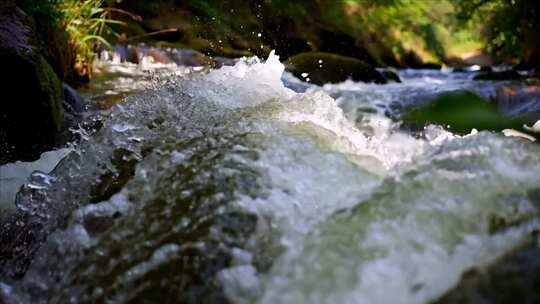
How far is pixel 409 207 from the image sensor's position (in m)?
1.46

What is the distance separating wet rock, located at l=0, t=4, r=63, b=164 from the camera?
308 centimetres

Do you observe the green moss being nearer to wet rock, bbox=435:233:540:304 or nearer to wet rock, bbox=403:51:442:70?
wet rock, bbox=435:233:540:304

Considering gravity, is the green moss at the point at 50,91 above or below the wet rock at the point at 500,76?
above

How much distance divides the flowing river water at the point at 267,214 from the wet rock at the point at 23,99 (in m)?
0.83

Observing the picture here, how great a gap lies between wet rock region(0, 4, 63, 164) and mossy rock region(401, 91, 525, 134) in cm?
292

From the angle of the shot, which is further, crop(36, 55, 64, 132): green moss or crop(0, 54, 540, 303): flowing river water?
crop(36, 55, 64, 132): green moss

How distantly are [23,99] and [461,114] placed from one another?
3.75 metres

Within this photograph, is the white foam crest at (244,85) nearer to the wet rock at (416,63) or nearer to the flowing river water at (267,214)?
the flowing river water at (267,214)

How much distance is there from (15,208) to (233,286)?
1.54m

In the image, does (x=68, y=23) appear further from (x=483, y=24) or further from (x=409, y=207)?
(x=483, y=24)

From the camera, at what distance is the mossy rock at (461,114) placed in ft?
14.2

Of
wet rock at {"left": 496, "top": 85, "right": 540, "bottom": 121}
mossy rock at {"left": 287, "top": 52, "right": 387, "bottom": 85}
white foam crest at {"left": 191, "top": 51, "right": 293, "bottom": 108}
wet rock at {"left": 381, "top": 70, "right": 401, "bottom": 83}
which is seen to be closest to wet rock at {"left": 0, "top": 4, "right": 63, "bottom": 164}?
white foam crest at {"left": 191, "top": 51, "right": 293, "bottom": 108}

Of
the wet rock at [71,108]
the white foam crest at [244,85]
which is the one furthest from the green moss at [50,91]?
the white foam crest at [244,85]

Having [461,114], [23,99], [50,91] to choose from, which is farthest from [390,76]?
[23,99]
